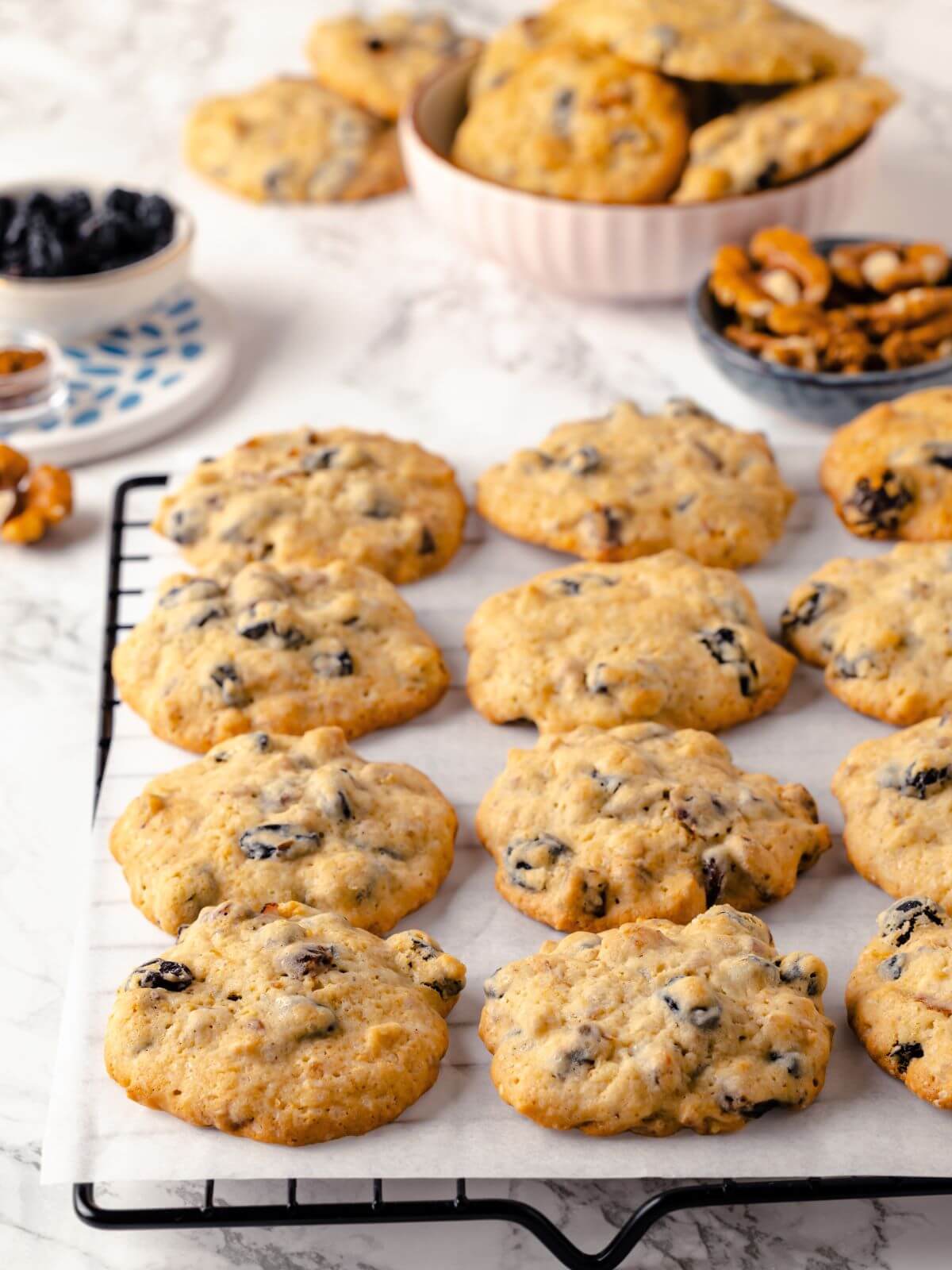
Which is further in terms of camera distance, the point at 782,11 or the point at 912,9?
the point at 912,9

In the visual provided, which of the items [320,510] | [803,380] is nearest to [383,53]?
[803,380]

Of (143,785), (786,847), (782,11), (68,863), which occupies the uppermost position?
(782,11)

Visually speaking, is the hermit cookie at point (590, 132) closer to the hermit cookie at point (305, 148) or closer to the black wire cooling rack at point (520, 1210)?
the hermit cookie at point (305, 148)

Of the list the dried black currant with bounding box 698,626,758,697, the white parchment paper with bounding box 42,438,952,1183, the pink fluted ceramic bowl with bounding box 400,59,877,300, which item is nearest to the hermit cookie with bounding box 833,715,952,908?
the white parchment paper with bounding box 42,438,952,1183

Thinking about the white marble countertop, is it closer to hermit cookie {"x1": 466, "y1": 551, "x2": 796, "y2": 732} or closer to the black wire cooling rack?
the black wire cooling rack

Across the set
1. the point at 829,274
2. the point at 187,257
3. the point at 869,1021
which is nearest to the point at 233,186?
the point at 187,257

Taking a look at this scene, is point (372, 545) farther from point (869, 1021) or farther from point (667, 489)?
point (869, 1021)

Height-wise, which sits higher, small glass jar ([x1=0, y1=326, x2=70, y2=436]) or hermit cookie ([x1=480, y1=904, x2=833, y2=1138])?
hermit cookie ([x1=480, y1=904, x2=833, y2=1138])
